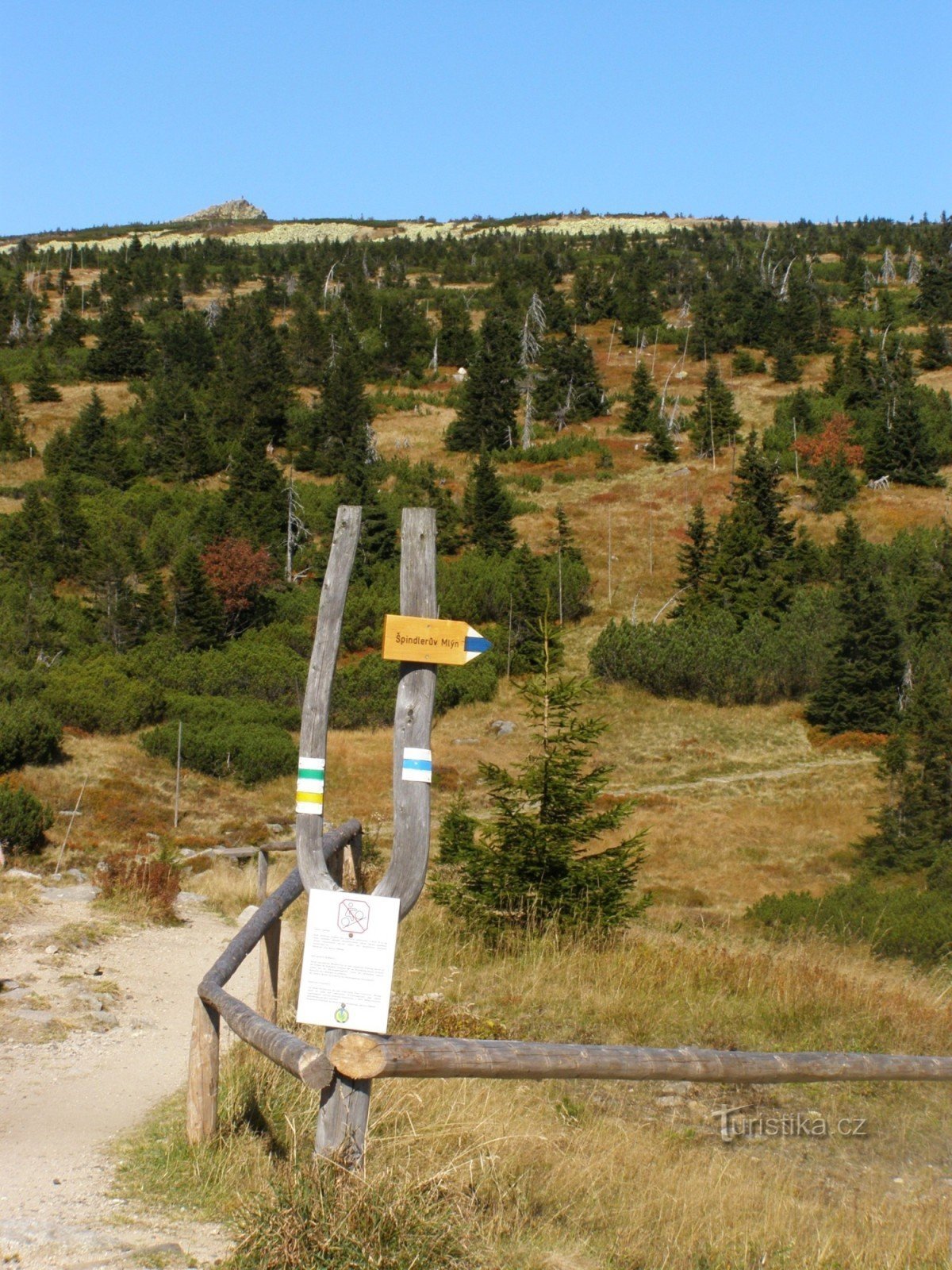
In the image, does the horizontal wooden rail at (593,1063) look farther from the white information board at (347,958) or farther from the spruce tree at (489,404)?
the spruce tree at (489,404)

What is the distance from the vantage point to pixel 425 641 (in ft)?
13.4

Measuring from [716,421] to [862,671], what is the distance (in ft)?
77.8

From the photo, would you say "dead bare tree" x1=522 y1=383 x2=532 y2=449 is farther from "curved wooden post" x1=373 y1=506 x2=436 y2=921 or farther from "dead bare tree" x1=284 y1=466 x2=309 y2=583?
"curved wooden post" x1=373 y1=506 x2=436 y2=921

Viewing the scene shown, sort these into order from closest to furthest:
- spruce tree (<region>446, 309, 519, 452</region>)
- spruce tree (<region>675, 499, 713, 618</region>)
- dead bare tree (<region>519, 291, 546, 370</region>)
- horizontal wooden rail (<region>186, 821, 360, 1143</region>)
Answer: horizontal wooden rail (<region>186, 821, 360, 1143</region>) < spruce tree (<region>675, 499, 713, 618</region>) < spruce tree (<region>446, 309, 519, 452</region>) < dead bare tree (<region>519, 291, 546, 370</region>)

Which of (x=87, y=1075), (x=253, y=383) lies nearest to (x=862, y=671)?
(x=87, y=1075)

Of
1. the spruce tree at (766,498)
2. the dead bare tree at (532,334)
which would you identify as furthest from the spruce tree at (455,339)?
the spruce tree at (766,498)

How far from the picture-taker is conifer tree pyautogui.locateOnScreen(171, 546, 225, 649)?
44094mm

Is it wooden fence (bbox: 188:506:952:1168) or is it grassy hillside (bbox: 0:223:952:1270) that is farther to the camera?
grassy hillside (bbox: 0:223:952:1270)

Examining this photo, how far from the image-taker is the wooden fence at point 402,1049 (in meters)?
3.39

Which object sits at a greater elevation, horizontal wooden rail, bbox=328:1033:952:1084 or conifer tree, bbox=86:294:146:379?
conifer tree, bbox=86:294:146:379

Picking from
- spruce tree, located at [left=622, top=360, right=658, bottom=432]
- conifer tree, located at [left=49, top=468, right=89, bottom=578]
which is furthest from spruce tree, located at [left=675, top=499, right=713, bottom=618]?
conifer tree, located at [left=49, top=468, right=89, bottom=578]

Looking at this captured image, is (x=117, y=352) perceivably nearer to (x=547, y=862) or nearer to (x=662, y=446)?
(x=662, y=446)

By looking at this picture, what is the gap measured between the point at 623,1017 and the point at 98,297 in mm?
88660

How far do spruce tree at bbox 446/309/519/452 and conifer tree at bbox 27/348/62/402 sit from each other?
23020 mm
